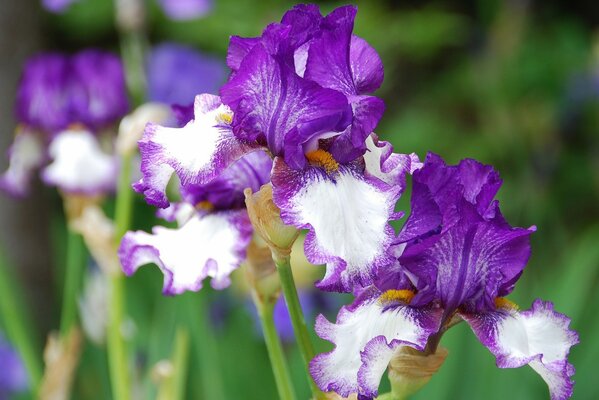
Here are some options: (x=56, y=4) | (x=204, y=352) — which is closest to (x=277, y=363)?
(x=204, y=352)

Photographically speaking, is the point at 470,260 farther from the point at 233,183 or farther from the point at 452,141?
the point at 452,141

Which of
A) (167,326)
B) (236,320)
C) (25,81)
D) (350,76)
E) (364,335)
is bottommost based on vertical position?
(236,320)

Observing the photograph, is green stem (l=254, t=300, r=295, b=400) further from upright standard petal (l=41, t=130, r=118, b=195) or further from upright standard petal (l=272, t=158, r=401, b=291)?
upright standard petal (l=41, t=130, r=118, b=195)

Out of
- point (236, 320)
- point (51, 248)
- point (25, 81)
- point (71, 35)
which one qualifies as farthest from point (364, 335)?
point (71, 35)

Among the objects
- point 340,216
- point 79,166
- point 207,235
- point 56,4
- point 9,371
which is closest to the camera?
point 340,216

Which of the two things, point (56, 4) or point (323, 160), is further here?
point (56, 4)

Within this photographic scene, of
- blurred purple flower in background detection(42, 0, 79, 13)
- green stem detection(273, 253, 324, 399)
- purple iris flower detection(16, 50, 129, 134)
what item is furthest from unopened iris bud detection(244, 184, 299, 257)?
blurred purple flower in background detection(42, 0, 79, 13)

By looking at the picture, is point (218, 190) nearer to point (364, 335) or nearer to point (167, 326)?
point (364, 335)
